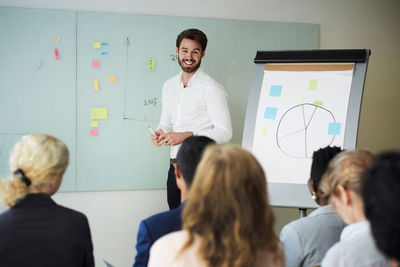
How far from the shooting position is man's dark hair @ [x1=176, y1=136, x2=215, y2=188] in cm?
160

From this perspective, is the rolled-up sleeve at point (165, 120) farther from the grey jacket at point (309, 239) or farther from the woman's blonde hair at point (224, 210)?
the woman's blonde hair at point (224, 210)

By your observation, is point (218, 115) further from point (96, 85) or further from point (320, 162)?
point (320, 162)

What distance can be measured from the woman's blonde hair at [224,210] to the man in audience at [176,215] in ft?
1.32

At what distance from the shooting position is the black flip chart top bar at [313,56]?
3076 millimetres

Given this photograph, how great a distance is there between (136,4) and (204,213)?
112 inches

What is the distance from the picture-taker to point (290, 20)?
4066mm

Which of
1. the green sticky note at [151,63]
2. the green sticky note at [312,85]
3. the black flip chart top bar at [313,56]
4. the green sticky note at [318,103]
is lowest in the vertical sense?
the green sticky note at [318,103]

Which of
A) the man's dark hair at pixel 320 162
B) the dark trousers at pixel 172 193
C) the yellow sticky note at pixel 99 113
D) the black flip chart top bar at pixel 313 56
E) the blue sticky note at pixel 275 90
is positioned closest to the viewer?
the man's dark hair at pixel 320 162

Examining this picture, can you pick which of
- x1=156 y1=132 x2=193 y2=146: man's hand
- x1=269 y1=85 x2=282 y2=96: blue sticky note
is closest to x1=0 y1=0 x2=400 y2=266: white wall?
x1=156 y1=132 x2=193 y2=146: man's hand

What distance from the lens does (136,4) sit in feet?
12.1

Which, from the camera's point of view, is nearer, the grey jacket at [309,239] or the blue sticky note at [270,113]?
the grey jacket at [309,239]

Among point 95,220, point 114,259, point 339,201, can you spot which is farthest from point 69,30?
point 339,201

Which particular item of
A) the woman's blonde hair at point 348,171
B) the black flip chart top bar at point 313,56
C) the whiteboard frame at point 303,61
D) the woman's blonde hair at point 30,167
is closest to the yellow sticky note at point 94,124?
the whiteboard frame at point 303,61

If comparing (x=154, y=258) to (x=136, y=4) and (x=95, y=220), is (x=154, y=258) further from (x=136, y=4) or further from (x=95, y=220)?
(x=136, y=4)
